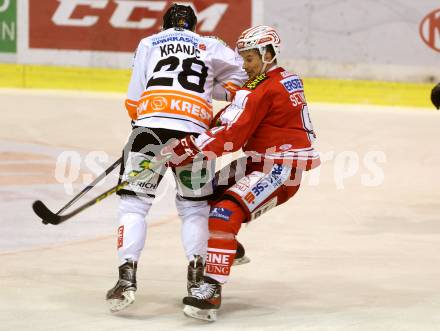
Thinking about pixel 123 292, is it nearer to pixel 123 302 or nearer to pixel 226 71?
pixel 123 302

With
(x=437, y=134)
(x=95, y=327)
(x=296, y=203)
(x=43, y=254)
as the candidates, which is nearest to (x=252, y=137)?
(x=95, y=327)

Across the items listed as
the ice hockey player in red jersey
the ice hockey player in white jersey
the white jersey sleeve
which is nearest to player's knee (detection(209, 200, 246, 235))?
the ice hockey player in red jersey

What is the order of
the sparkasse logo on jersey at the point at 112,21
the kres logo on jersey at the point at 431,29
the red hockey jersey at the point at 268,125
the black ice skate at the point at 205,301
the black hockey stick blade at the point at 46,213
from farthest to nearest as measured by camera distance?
the sparkasse logo on jersey at the point at 112,21
the kres logo on jersey at the point at 431,29
the black hockey stick blade at the point at 46,213
the red hockey jersey at the point at 268,125
the black ice skate at the point at 205,301

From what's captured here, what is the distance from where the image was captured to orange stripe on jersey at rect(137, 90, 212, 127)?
17.3 feet

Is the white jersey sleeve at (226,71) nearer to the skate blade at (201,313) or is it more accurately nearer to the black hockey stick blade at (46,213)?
the black hockey stick blade at (46,213)

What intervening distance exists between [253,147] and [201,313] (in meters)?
0.81

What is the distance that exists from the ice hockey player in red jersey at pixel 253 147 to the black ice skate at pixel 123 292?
0.24 metres

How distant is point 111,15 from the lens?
37.9 ft

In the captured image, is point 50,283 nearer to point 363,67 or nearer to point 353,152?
point 353,152

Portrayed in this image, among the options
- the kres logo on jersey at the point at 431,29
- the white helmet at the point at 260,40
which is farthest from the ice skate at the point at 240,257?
the kres logo on jersey at the point at 431,29

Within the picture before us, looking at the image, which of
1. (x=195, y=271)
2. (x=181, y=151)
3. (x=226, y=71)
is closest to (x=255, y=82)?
(x=226, y=71)

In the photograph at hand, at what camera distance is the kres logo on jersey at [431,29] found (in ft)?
36.0

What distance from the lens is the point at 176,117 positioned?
528 cm

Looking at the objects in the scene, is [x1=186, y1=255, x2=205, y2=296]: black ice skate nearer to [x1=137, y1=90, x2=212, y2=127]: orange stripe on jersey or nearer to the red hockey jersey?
the red hockey jersey
